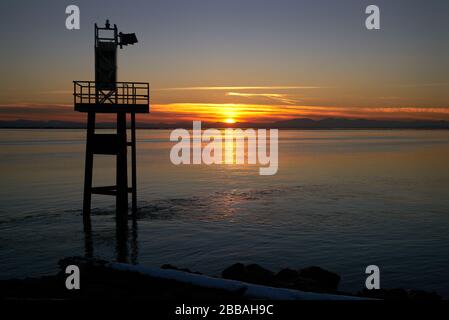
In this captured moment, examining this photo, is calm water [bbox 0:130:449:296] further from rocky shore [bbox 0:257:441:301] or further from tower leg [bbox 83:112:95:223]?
rocky shore [bbox 0:257:441:301]

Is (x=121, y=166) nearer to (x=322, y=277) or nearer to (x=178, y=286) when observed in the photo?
(x=178, y=286)

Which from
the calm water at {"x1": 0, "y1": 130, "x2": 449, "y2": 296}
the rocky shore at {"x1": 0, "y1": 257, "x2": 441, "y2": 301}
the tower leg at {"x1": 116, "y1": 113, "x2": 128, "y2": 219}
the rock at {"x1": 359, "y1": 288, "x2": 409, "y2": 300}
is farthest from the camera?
the tower leg at {"x1": 116, "y1": 113, "x2": 128, "y2": 219}

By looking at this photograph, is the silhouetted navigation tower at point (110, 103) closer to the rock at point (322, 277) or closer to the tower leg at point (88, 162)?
the tower leg at point (88, 162)

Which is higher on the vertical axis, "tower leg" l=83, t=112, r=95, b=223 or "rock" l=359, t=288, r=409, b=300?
"tower leg" l=83, t=112, r=95, b=223

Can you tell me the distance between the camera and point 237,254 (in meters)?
20.0

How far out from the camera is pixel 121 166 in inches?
974

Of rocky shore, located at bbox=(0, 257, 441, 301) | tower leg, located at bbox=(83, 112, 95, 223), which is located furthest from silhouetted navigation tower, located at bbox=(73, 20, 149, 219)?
rocky shore, located at bbox=(0, 257, 441, 301)

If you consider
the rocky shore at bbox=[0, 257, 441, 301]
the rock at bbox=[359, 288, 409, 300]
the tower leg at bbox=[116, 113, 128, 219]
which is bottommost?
the rock at bbox=[359, 288, 409, 300]

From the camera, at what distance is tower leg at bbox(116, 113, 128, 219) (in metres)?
24.6

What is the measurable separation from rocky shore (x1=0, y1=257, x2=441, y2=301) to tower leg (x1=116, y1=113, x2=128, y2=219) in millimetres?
10166
